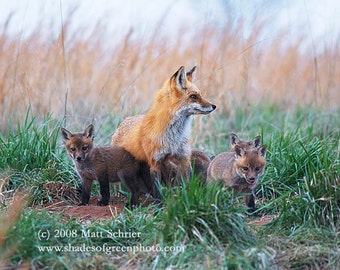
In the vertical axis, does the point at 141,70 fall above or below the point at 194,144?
above

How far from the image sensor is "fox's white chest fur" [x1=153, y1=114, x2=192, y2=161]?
6867 mm

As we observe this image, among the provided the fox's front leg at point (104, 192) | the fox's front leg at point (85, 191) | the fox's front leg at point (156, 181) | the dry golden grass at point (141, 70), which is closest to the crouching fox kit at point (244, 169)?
the fox's front leg at point (156, 181)

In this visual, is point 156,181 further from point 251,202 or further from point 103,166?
point 251,202

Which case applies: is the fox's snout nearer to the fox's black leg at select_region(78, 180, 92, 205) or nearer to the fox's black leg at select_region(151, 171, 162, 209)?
the fox's black leg at select_region(151, 171, 162, 209)

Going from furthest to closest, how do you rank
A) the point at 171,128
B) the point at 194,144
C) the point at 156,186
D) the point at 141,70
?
the point at 141,70, the point at 194,144, the point at 171,128, the point at 156,186

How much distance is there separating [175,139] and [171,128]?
0.13m

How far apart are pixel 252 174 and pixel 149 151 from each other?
1227mm

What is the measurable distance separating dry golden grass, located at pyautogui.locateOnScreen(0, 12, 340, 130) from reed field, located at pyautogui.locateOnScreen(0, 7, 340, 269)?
0.08 ft

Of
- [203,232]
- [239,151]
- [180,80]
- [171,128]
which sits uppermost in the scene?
[180,80]

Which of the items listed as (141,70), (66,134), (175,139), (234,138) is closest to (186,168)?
(175,139)

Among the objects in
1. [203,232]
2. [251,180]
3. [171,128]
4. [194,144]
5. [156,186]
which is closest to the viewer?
[203,232]

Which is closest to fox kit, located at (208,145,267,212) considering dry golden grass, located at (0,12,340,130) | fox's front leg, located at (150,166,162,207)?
fox's front leg, located at (150,166,162,207)

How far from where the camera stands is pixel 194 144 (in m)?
9.50

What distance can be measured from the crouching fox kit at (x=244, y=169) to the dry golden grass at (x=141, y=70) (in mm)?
2634
